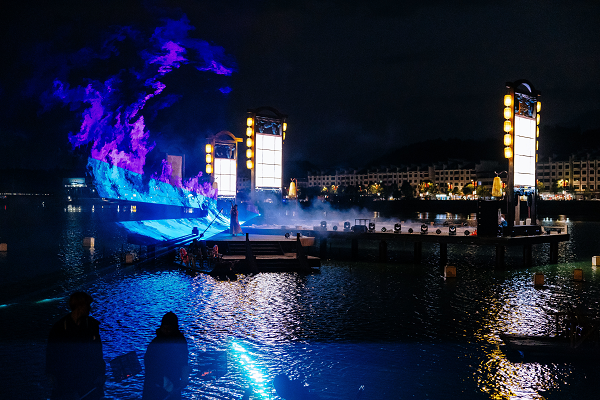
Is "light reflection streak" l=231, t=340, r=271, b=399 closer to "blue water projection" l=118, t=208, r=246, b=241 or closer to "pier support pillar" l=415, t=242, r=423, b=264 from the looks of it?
"pier support pillar" l=415, t=242, r=423, b=264

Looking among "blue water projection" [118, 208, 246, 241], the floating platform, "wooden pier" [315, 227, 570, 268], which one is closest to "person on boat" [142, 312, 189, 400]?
the floating platform

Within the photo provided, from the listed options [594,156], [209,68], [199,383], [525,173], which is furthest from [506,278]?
[594,156]

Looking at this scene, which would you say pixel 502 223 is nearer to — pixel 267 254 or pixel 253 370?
pixel 267 254

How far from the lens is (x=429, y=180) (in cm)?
19962

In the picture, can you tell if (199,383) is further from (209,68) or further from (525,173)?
(209,68)

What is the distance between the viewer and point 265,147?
45.7m

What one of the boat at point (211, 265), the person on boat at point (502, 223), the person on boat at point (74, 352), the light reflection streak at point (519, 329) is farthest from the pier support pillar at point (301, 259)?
the person on boat at point (74, 352)

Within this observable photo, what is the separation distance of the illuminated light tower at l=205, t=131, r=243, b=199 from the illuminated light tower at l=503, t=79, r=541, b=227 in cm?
2972

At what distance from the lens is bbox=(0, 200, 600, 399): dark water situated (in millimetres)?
12172

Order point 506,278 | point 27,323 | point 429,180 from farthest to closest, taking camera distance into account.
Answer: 1. point 429,180
2. point 506,278
3. point 27,323

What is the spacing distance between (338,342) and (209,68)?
136 feet

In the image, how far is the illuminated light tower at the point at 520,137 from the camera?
1436 inches

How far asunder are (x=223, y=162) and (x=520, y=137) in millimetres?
31275

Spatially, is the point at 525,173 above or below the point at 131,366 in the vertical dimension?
above
